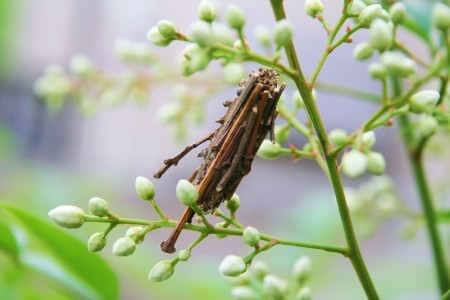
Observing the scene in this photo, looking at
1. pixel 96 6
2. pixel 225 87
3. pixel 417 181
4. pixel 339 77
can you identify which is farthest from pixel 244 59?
pixel 96 6

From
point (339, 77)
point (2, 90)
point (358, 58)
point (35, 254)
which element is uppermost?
point (339, 77)

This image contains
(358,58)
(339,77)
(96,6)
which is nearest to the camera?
(358,58)

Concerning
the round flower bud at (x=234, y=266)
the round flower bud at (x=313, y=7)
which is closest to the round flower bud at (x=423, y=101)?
the round flower bud at (x=313, y=7)

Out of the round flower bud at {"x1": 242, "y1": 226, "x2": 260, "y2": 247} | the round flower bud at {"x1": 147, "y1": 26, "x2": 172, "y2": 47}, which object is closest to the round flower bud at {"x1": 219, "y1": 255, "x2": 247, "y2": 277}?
the round flower bud at {"x1": 242, "y1": 226, "x2": 260, "y2": 247}

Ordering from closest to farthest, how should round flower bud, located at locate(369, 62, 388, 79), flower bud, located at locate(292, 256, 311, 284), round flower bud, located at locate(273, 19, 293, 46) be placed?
round flower bud, located at locate(273, 19, 293, 46), round flower bud, located at locate(369, 62, 388, 79), flower bud, located at locate(292, 256, 311, 284)

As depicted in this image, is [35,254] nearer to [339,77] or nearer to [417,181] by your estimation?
[417,181]

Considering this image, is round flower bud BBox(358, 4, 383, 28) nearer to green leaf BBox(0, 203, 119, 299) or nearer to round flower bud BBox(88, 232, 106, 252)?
round flower bud BBox(88, 232, 106, 252)
